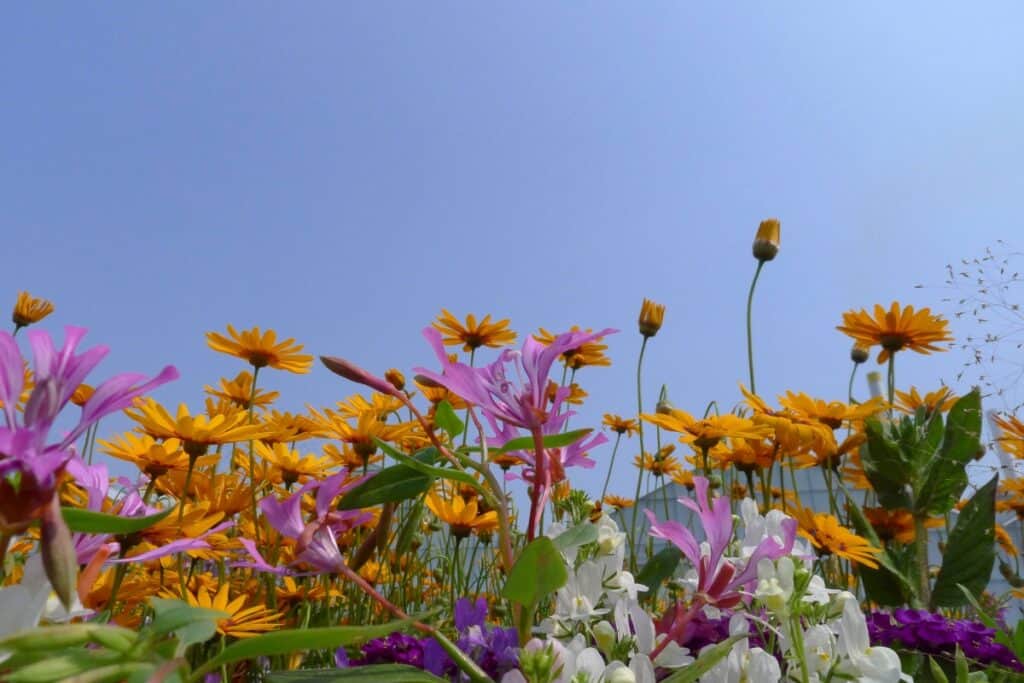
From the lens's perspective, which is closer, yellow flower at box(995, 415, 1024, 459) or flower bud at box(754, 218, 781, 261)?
yellow flower at box(995, 415, 1024, 459)

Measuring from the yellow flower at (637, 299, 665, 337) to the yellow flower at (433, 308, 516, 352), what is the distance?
30 cm

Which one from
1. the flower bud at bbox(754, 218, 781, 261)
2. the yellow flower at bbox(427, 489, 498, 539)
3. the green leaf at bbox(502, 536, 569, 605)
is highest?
the flower bud at bbox(754, 218, 781, 261)

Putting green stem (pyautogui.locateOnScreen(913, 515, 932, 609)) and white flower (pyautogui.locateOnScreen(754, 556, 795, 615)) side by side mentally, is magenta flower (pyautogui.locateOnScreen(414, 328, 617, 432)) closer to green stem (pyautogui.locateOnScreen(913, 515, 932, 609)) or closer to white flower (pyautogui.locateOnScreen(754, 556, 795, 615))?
white flower (pyautogui.locateOnScreen(754, 556, 795, 615))

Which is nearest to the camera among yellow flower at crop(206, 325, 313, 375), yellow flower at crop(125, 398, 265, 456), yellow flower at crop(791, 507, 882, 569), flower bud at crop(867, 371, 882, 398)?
yellow flower at crop(125, 398, 265, 456)

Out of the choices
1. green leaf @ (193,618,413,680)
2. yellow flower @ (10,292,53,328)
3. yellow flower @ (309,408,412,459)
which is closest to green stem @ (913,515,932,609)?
yellow flower @ (309,408,412,459)

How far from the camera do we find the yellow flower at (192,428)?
90 centimetres

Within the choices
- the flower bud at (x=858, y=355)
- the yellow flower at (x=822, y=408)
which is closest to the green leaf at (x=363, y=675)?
the yellow flower at (x=822, y=408)

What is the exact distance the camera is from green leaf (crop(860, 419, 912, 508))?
4.05 ft

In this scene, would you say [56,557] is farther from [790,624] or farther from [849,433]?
[849,433]

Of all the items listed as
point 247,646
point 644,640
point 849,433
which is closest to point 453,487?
point 849,433

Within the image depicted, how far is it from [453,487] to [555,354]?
127cm

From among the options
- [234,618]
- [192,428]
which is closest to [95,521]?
[234,618]

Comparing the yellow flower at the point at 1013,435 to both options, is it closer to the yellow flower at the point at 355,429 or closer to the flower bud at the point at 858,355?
the yellow flower at the point at 355,429

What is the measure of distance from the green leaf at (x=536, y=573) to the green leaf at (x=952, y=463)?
3.37 feet
